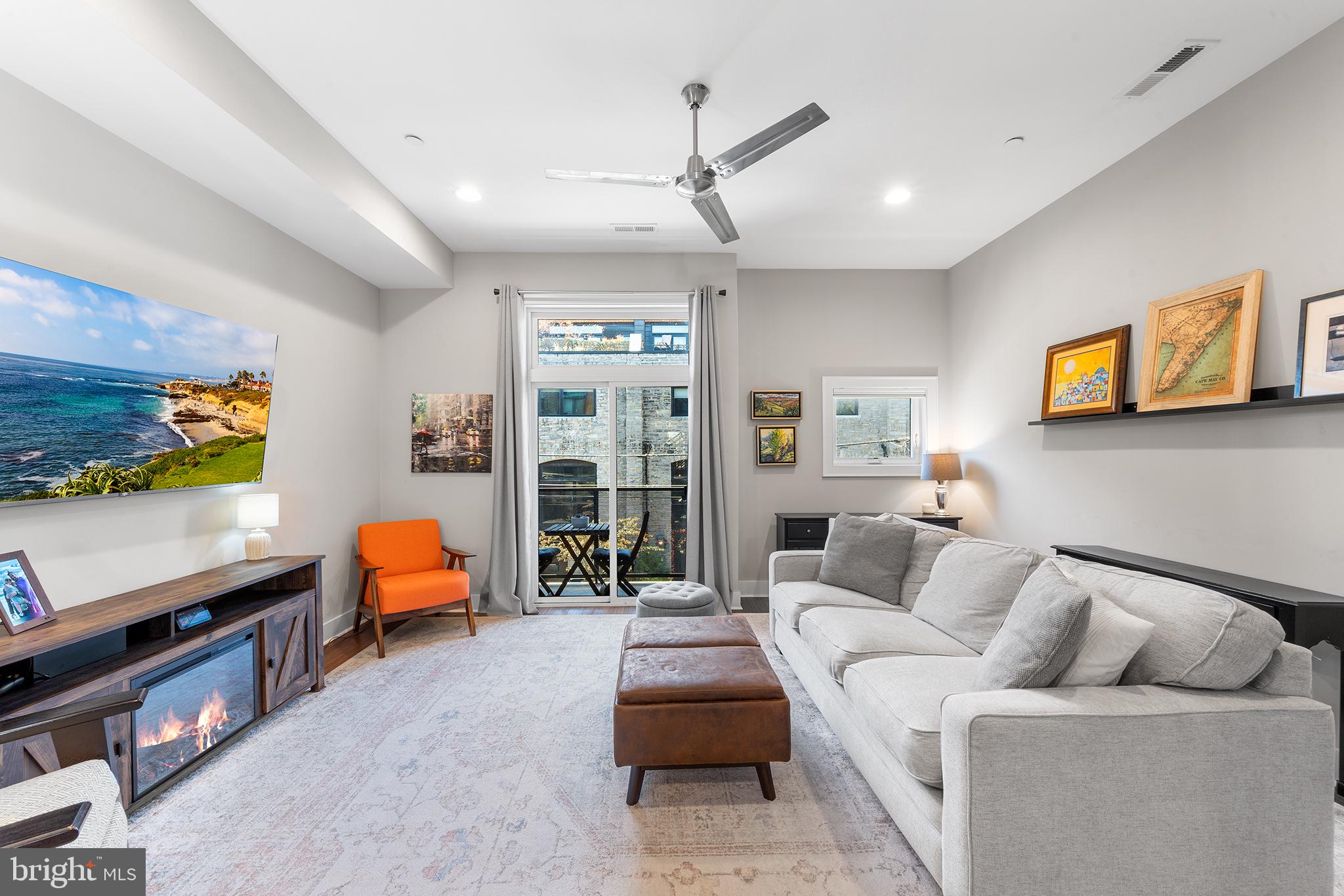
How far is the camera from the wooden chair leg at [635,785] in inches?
83.0

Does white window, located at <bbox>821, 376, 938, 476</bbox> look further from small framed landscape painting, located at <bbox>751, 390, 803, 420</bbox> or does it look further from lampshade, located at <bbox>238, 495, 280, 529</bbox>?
lampshade, located at <bbox>238, 495, 280, 529</bbox>

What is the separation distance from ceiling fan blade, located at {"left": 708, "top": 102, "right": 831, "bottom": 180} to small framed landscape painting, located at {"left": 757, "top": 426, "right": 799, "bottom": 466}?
2891mm

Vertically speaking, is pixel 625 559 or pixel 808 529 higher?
pixel 808 529

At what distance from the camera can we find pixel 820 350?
5258 millimetres

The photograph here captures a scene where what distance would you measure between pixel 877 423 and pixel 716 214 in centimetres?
305

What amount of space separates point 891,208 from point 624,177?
2201 mm

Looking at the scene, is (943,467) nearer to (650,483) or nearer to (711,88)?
(650,483)

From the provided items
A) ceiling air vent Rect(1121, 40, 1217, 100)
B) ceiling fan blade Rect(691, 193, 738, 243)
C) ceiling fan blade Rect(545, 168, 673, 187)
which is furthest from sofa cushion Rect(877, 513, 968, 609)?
ceiling fan blade Rect(545, 168, 673, 187)

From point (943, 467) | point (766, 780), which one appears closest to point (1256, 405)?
point (943, 467)

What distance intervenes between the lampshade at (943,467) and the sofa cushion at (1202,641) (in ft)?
10.5

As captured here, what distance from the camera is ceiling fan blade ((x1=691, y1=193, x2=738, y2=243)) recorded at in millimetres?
2686

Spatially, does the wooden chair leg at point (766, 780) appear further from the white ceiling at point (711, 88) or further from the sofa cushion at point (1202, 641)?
the white ceiling at point (711, 88)

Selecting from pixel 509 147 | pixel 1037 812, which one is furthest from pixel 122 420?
pixel 1037 812

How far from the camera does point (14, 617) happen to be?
1921mm
